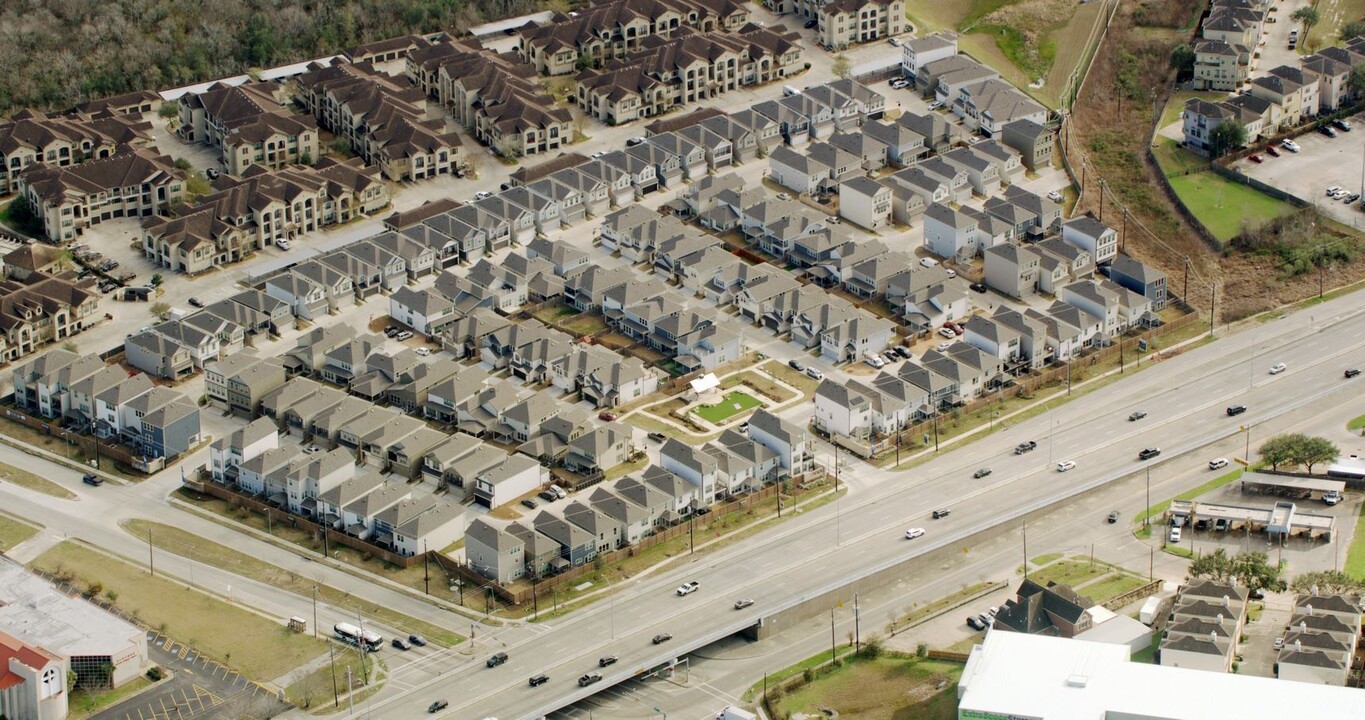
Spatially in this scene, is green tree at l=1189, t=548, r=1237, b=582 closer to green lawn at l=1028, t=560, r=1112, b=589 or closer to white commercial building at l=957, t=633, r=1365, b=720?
green lawn at l=1028, t=560, r=1112, b=589

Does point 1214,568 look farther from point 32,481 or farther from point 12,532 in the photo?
point 32,481

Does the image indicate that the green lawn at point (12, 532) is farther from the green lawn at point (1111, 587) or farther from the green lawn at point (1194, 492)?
the green lawn at point (1194, 492)

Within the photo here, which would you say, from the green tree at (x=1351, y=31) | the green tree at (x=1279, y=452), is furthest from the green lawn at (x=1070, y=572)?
the green tree at (x=1351, y=31)

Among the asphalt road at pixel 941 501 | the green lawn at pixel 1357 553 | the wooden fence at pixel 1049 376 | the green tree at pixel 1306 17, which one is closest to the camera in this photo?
the asphalt road at pixel 941 501

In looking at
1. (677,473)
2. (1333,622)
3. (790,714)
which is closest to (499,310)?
(677,473)

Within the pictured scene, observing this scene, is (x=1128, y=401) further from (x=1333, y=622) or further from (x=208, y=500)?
(x=208, y=500)

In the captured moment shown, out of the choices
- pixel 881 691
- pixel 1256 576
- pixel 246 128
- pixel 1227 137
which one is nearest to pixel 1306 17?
pixel 1227 137
